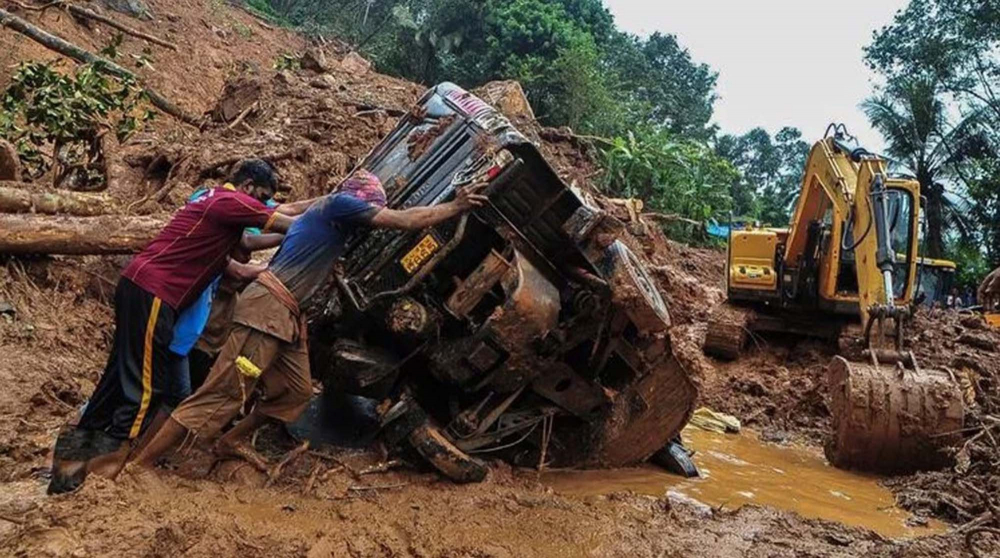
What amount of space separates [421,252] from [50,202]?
3.80 m

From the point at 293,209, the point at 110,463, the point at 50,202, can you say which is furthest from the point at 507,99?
the point at 110,463

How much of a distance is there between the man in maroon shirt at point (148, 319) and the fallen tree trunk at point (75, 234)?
2558 millimetres

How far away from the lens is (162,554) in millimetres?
2631

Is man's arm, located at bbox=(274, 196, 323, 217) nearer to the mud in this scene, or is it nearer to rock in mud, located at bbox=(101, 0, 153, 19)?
the mud

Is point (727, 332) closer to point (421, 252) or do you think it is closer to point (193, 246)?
point (421, 252)

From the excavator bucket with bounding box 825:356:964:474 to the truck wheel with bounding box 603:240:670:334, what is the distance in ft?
5.54

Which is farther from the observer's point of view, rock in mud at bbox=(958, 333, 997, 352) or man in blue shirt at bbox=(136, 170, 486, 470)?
rock in mud at bbox=(958, 333, 997, 352)

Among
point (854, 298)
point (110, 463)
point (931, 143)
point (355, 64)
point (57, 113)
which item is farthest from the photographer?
point (931, 143)

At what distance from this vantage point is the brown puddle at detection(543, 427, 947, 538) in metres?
4.12

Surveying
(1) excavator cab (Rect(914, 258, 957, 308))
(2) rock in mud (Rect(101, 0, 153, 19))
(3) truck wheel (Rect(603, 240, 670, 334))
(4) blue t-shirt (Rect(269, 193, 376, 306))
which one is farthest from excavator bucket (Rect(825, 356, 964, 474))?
(2) rock in mud (Rect(101, 0, 153, 19))

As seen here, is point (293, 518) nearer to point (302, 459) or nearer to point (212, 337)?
point (302, 459)

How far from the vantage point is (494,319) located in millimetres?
3674

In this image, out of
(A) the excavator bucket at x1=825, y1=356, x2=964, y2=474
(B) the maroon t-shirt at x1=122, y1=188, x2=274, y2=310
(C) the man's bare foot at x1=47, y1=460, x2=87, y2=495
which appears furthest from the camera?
(A) the excavator bucket at x1=825, y1=356, x2=964, y2=474

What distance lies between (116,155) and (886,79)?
91.1 ft
